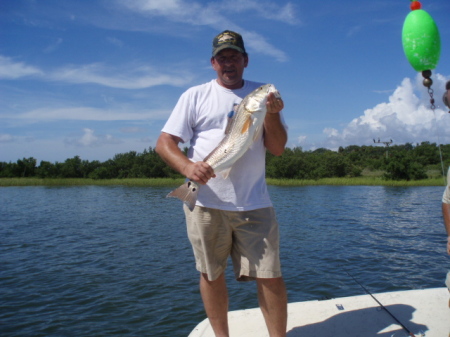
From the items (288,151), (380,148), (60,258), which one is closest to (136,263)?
(60,258)

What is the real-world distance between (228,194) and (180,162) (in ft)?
1.38

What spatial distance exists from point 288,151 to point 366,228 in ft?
167

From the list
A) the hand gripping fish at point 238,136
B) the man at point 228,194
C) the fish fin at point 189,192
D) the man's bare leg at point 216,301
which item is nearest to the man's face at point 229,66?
the man at point 228,194

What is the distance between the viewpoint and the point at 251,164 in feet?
9.60

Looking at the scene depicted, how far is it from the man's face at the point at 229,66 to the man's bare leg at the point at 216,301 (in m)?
1.50

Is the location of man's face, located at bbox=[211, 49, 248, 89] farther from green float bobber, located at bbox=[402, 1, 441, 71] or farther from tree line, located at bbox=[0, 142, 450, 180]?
tree line, located at bbox=[0, 142, 450, 180]

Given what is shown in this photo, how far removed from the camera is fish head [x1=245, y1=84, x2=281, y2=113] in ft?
8.89

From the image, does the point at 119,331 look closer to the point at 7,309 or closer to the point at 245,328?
the point at 7,309

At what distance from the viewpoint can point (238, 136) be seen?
2758 millimetres

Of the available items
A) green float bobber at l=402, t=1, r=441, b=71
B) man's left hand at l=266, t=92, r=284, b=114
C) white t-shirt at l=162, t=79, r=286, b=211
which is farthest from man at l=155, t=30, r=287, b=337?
green float bobber at l=402, t=1, r=441, b=71

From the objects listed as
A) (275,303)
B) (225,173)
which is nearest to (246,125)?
(225,173)

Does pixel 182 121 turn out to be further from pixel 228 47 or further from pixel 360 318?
pixel 360 318

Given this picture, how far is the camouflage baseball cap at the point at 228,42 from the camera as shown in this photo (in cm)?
293

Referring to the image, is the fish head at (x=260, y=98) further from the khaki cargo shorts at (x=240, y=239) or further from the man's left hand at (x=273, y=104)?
the khaki cargo shorts at (x=240, y=239)
